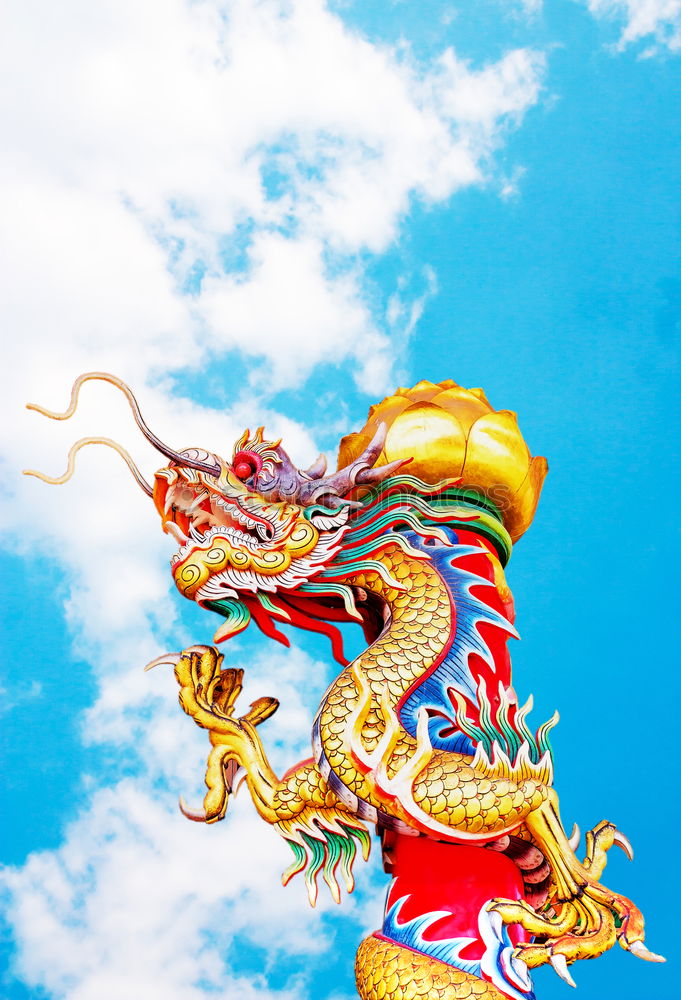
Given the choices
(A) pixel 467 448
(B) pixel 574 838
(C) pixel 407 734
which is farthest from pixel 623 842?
(A) pixel 467 448

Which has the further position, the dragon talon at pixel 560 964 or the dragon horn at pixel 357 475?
the dragon horn at pixel 357 475

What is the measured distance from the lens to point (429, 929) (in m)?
5.45

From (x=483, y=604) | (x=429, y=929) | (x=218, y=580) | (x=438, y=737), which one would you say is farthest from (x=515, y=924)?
(x=218, y=580)

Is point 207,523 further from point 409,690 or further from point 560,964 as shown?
point 560,964

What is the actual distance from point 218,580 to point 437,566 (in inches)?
44.6

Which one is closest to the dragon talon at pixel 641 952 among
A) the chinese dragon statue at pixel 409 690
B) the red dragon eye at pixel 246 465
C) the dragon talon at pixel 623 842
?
the chinese dragon statue at pixel 409 690

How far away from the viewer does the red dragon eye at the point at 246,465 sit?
6652 millimetres

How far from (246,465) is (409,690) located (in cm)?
166

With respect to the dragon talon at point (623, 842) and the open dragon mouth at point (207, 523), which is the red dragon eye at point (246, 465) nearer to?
the open dragon mouth at point (207, 523)

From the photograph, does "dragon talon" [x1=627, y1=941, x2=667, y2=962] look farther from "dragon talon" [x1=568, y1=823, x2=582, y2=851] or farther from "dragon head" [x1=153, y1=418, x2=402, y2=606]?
"dragon head" [x1=153, y1=418, x2=402, y2=606]

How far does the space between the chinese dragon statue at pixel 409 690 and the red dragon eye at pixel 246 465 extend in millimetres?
12

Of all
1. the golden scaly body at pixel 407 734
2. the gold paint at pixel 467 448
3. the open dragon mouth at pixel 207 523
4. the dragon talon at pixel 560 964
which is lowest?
the dragon talon at pixel 560 964

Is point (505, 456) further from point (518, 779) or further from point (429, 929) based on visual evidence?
point (429, 929)

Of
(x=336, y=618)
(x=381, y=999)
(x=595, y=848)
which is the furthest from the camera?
(x=336, y=618)
